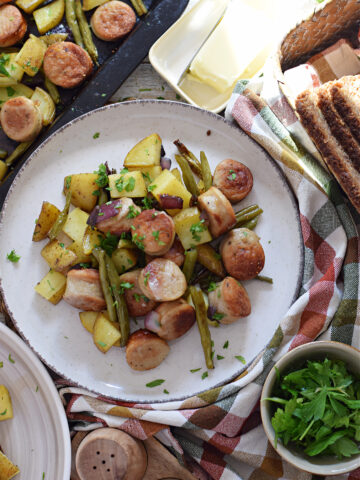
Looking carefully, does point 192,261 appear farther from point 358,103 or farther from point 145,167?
point 358,103

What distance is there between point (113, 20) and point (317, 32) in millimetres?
1411

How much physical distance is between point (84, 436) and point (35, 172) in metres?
1.79

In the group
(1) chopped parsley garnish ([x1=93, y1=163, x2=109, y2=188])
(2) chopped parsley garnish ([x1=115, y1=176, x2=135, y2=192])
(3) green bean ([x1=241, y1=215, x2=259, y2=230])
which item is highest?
(1) chopped parsley garnish ([x1=93, y1=163, x2=109, y2=188])

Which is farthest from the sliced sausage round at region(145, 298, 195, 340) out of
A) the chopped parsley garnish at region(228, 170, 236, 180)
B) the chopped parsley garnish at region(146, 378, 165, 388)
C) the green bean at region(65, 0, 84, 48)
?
the green bean at region(65, 0, 84, 48)

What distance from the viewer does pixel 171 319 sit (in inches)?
Result: 135

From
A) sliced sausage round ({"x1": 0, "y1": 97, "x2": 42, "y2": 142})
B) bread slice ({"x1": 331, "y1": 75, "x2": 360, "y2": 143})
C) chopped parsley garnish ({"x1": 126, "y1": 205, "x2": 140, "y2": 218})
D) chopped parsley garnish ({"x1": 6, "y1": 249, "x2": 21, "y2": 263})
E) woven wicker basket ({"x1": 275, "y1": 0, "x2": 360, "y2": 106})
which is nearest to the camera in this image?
bread slice ({"x1": 331, "y1": 75, "x2": 360, "y2": 143})

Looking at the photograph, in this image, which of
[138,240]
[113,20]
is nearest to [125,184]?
[138,240]

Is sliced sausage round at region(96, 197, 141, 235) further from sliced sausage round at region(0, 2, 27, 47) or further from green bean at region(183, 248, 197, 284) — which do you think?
sliced sausage round at region(0, 2, 27, 47)

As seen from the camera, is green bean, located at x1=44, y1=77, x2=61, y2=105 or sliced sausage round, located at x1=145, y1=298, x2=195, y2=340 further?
green bean, located at x1=44, y1=77, x2=61, y2=105

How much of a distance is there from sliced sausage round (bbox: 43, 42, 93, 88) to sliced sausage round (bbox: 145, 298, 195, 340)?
1702 millimetres

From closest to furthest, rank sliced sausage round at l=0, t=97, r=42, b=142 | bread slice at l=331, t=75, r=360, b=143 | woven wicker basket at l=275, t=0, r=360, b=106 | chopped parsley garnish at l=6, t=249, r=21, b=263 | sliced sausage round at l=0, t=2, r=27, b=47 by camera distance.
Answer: bread slice at l=331, t=75, r=360, b=143 → woven wicker basket at l=275, t=0, r=360, b=106 → chopped parsley garnish at l=6, t=249, r=21, b=263 → sliced sausage round at l=0, t=97, r=42, b=142 → sliced sausage round at l=0, t=2, r=27, b=47

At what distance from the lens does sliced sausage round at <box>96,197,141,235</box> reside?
3436 millimetres

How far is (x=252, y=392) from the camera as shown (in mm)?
3461

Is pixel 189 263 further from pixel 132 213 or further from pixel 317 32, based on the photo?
pixel 317 32
